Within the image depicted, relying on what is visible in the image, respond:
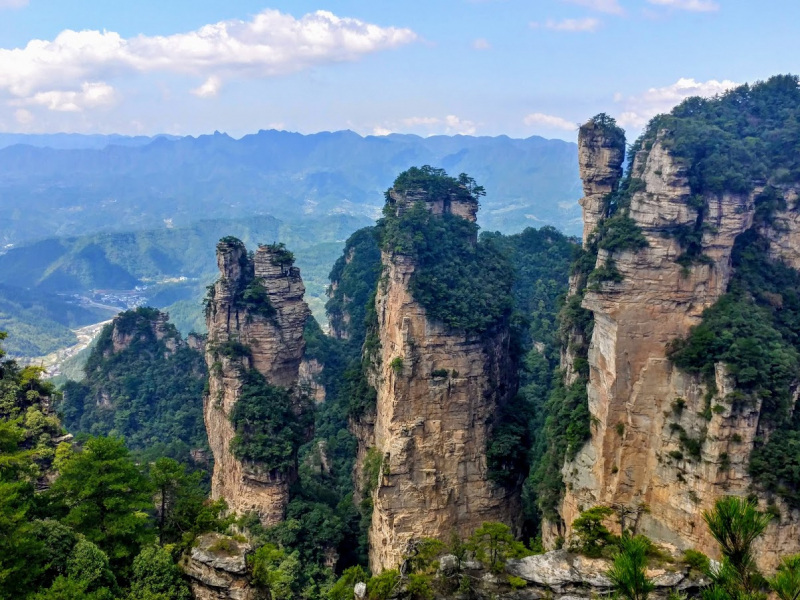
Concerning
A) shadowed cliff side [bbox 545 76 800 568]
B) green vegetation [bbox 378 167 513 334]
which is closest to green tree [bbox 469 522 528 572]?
shadowed cliff side [bbox 545 76 800 568]

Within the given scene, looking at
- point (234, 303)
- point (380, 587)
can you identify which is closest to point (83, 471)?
point (380, 587)

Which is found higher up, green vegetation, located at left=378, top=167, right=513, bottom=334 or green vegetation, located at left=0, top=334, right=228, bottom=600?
green vegetation, located at left=378, top=167, right=513, bottom=334

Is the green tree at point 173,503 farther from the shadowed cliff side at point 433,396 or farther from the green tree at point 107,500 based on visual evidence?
the shadowed cliff side at point 433,396

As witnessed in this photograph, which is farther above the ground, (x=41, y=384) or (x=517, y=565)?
(x=41, y=384)

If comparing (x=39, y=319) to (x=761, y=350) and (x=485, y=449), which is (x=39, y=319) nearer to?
(x=485, y=449)

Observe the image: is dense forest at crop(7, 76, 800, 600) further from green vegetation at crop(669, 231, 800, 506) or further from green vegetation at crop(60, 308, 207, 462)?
green vegetation at crop(60, 308, 207, 462)

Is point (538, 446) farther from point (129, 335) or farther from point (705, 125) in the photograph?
point (129, 335)
